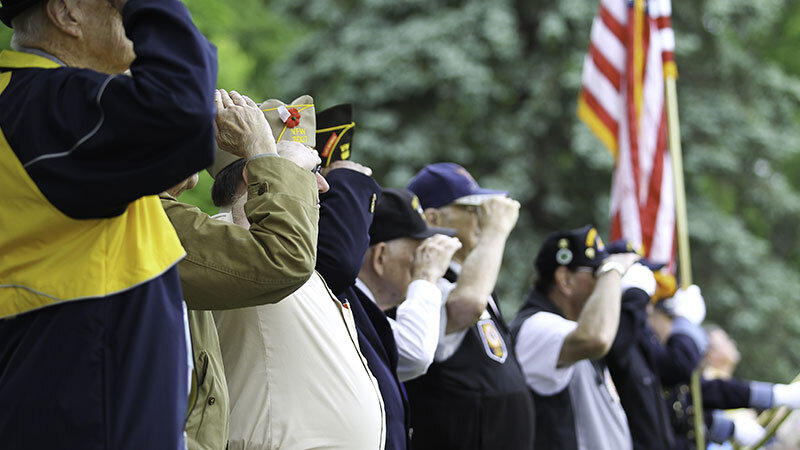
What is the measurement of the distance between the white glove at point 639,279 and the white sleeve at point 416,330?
2.15 m

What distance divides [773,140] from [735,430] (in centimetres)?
Result: 657

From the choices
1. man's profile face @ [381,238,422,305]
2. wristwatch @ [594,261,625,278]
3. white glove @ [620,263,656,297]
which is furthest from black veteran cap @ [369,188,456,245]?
white glove @ [620,263,656,297]

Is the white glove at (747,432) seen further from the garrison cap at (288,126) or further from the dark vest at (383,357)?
the garrison cap at (288,126)

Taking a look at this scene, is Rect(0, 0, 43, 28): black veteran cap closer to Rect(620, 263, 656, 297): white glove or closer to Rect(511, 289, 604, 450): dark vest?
Rect(511, 289, 604, 450): dark vest

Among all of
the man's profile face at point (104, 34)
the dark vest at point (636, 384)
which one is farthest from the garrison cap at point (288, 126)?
the dark vest at point (636, 384)

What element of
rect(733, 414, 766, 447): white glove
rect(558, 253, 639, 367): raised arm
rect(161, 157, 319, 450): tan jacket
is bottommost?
rect(733, 414, 766, 447): white glove

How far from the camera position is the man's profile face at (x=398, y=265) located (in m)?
4.16

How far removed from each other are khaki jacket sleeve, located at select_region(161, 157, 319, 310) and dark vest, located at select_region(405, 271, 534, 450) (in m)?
2.01

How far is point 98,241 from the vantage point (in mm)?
1907

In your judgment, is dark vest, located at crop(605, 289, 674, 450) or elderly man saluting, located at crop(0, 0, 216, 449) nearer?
elderly man saluting, located at crop(0, 0, 216, 449)

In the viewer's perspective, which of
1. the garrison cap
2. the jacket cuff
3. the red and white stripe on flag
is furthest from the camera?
the red and white stripe on flag

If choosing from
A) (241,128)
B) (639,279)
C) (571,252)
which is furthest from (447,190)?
(241,128)

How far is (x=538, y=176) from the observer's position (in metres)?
12.8

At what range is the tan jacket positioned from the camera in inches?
88.5
